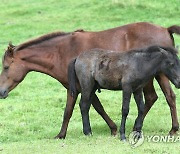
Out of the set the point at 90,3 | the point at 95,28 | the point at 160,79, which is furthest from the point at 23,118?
the point at 90,3

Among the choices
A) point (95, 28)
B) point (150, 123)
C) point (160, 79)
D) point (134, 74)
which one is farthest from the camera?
point (95, 28)

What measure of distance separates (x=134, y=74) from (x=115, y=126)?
161 centimetres

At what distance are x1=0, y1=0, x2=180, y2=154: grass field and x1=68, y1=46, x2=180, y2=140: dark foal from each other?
0.69 meters

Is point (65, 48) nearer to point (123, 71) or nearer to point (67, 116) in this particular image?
point (67, 116)

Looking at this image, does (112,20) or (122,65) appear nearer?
(122,65)

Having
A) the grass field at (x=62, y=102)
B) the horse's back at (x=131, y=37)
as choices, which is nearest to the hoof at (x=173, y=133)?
the grass field at (x=62, y=102)

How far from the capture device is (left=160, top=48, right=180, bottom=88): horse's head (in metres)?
9.09

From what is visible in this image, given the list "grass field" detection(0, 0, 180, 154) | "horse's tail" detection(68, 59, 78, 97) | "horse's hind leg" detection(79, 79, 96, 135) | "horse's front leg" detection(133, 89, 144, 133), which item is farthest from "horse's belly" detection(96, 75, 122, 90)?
"grass field" detection(0, 0, 180, 154)

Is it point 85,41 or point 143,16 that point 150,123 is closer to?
point 85,41

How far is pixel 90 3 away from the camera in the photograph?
2845cm

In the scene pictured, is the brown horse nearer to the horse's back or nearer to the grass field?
the horse's back

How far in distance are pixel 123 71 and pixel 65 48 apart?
1.73 metres

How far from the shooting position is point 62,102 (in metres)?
13.5

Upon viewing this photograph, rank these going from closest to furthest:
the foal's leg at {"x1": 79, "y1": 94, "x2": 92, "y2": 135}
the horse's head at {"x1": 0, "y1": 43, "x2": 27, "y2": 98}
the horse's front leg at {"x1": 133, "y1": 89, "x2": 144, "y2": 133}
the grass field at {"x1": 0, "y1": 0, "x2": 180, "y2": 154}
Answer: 1. the grass field at {"x1": 0, "y1": 0, "x2": 180, "y2": 154}
2. the horse's front leg at {"x1": 133, "y1": 89, "x2": 144, "y2": 133}
3. the foal's leg at {"x1": 79, "y1": 94, "x2": 92, "y2": 135}
4. the horse's head at {"x1": 0, "y1": 43, "x2": 27, "y2": 98}
